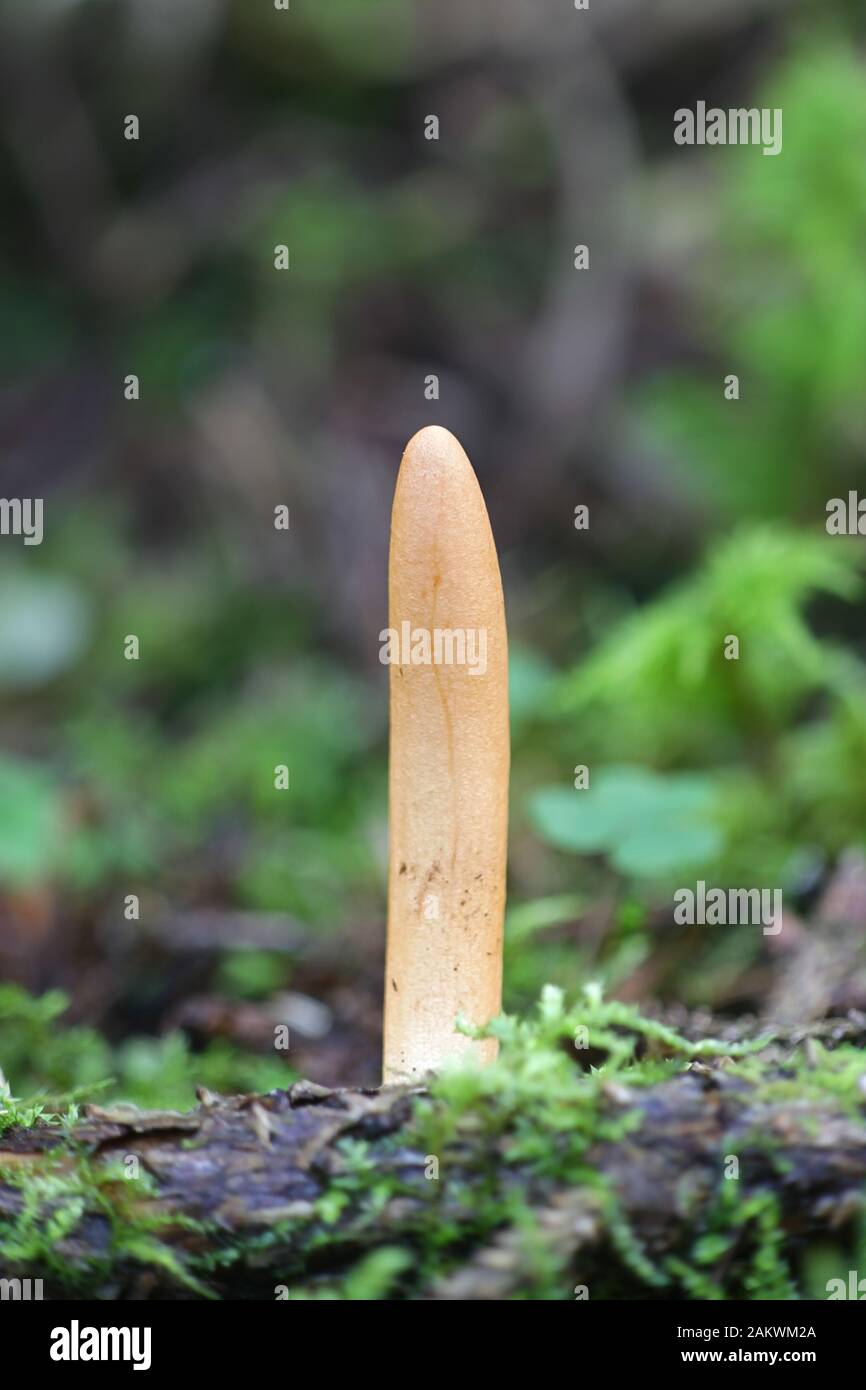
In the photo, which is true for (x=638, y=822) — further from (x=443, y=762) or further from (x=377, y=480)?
(x=377, y=480)

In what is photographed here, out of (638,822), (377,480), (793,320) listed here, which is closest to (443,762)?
(638,822)

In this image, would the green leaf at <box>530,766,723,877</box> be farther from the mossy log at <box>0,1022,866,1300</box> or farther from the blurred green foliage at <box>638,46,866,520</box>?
the blurred green foliage at <box>638,46,866,520</box>

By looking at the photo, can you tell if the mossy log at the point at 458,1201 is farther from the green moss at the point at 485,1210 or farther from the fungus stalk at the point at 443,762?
the fungus stalk at the point at 443,762

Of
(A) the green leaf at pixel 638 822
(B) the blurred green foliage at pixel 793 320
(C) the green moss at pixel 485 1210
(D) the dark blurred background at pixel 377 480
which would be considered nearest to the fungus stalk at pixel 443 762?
(C) the green moss at pixel 485 1210

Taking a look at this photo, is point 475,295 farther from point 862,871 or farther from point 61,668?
point 862,871

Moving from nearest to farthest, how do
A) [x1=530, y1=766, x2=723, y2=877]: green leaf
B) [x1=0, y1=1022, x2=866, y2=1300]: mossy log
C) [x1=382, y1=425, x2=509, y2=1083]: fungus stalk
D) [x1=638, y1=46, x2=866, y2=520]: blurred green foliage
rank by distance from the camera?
1. [x1=0, y1=1022, x2=866, y2=1300]: mossy log
2. [x1=382, y1=425, x2=509, y2=1083]: fungus stalk
3. [x1=530, y1=766, x2=723, y2=877]: green leaf
4. [x1=638, y1=46, x2=866, y2=520]: blurred green foliage

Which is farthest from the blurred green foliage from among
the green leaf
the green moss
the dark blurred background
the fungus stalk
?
the green moss

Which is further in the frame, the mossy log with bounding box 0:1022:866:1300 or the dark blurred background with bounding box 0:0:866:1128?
the dark blurred background with bounding box 0:0:866:1128

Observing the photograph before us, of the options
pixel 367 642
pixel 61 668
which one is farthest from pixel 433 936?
pixel 61 668
